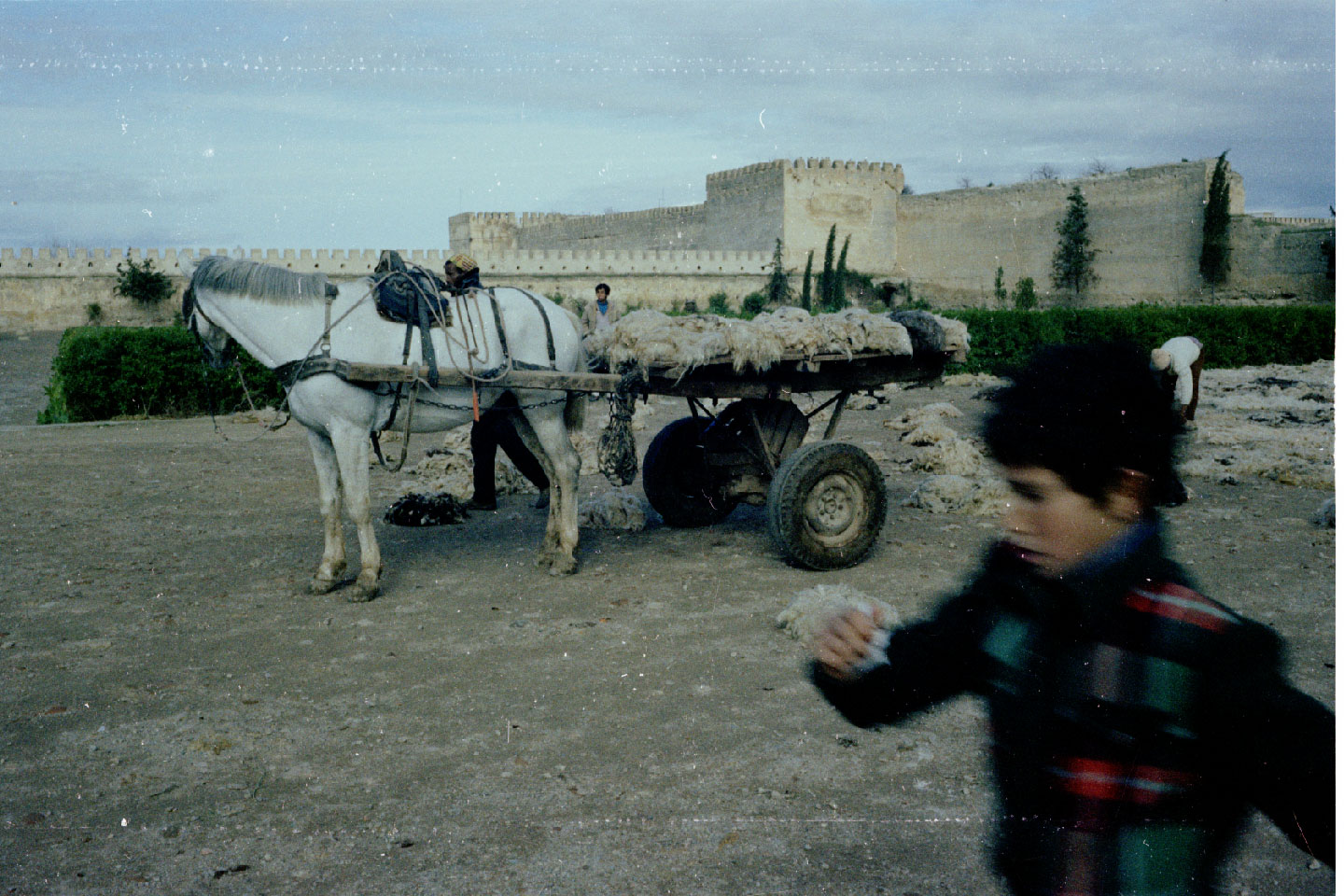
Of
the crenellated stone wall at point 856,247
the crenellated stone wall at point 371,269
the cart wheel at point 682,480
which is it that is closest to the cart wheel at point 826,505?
the cart wheel at point 682,480

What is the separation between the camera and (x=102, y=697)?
438 centimetres

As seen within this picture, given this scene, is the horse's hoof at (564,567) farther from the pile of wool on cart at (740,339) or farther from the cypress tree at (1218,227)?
the cypress tree at (1218,227)

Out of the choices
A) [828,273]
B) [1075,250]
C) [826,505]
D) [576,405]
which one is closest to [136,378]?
[576,405]

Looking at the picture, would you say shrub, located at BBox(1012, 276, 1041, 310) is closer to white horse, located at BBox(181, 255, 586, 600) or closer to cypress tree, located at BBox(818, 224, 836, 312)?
cypress tree, located at BBox(818, 224, 836, 312)

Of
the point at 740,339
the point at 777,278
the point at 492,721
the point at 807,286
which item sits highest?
the point at 777,278

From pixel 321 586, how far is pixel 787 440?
3086mm

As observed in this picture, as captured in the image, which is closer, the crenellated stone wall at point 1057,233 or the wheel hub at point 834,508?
the wheel hub at point 834,508

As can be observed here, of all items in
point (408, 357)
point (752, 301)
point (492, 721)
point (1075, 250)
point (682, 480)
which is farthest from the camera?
point (752, 301)

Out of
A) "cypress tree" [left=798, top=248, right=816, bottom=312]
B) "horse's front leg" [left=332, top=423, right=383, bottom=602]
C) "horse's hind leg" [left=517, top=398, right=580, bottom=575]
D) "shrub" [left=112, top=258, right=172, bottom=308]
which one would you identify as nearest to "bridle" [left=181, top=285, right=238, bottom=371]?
"horse's front leg" [left=332, top=423, right=383, bottom=602]

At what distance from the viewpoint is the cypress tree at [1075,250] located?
45.6 meters

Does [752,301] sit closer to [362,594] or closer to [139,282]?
[139,282]

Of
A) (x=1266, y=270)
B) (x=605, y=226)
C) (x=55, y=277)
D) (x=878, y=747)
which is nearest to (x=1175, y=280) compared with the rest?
(x=1266, y=270)

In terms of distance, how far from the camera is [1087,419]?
5.91ft

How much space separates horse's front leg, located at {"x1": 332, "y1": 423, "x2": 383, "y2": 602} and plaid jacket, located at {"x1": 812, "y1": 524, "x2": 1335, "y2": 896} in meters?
4.42
